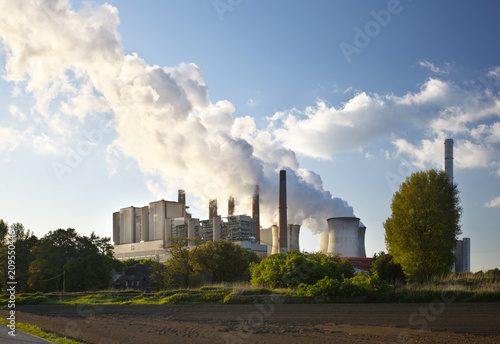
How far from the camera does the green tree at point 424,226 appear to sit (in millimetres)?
34469

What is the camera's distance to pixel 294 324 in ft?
62.8

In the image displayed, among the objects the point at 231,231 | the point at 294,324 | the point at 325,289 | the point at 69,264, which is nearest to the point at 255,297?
the point at 325,289

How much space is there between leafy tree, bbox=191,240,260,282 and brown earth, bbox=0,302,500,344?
19.7m

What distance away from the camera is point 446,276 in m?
33.5

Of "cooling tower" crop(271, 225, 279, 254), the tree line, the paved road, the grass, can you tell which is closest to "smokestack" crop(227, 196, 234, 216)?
"cooling tower" crop(271, 225, 279, 254)

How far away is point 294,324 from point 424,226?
1949cm

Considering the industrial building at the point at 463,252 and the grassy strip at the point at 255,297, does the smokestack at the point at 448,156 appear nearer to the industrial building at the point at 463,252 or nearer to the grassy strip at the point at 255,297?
the industrial building at the point at 463,252

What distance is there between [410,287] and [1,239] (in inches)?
2552

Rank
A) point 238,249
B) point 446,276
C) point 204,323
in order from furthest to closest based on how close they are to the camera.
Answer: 1. point 238,249
2. point 446,276
3. point 204,323

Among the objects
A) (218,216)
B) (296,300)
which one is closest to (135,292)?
(296,300)

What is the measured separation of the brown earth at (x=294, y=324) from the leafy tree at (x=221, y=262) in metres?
19.7

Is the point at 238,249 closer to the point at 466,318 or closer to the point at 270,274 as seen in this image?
the point at 270,274

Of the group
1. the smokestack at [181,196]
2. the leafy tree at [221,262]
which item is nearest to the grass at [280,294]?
the leafy tree at [221,262]

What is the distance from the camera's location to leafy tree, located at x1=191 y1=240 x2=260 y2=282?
154 ft
